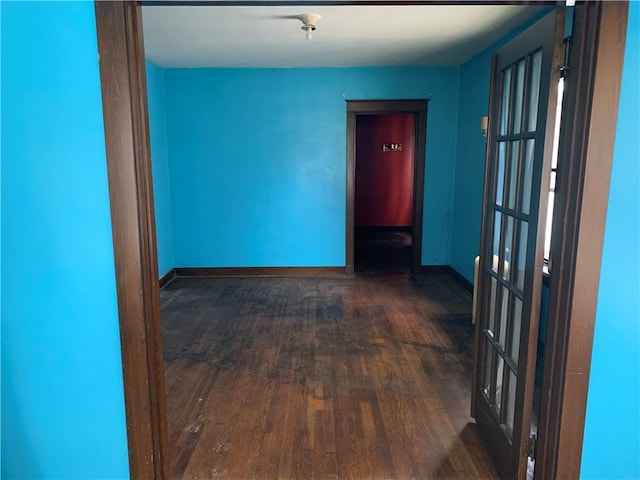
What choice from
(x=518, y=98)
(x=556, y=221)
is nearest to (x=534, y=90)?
(x=518, y=98)

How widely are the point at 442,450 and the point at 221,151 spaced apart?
14.0 ft

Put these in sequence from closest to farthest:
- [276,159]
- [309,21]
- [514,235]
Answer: [514,235]
[309,21]
[276,159]

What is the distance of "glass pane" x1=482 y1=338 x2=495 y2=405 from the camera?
89.3 inches

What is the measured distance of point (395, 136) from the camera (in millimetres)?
8406

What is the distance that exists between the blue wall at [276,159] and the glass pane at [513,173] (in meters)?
3.59

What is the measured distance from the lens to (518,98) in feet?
6.29

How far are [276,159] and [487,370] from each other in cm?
381

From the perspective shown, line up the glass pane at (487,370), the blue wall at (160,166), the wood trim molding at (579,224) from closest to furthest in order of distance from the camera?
the wood trim molding at (579,224) → the glass pane at (487,370) → the blue wall at (160,166)

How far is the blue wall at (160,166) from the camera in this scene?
498cm

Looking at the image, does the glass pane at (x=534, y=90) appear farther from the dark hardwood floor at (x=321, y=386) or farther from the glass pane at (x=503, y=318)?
the dark hardwood floor at (x=321, y=386)

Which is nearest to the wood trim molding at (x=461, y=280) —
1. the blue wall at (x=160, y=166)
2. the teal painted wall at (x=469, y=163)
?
the teal painted wall at (x=469, y=163)

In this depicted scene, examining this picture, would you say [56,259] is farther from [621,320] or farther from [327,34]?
[327,34]

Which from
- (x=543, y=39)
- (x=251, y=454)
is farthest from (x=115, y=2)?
(x=251, y=454)

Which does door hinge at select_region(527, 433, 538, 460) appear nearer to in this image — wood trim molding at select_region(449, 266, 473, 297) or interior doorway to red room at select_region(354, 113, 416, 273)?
wood trim molding at select_region(449, 266, 473, 297)
